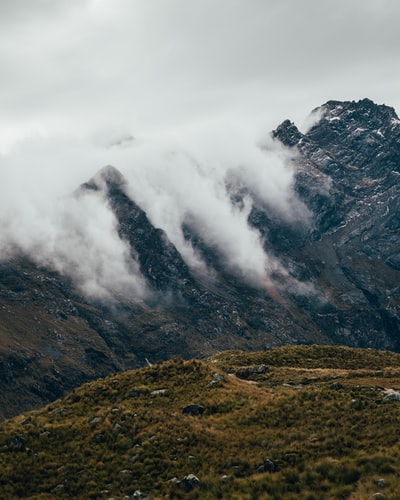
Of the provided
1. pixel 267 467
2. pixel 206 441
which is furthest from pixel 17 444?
pixel 267 467

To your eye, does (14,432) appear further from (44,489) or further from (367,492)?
(367,492)

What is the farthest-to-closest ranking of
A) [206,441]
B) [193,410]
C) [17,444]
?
1. [193,410]
2. [17,444]
3. [206,441]

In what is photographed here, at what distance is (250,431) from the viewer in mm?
54750

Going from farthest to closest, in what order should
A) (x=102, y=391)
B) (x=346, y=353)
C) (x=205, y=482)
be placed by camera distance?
1. (x=346, y=353)
2. (x=102, y=391)
3. (x=205, y=482)

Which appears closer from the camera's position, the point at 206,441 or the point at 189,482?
the point at 189,482

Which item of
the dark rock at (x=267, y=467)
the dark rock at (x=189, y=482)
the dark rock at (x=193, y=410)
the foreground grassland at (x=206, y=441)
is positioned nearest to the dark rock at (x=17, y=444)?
the foreground grassland at (x=206, y=441)

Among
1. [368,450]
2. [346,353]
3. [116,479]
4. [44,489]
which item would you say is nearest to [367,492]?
[368,450]

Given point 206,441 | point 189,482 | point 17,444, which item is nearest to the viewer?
point 189,482

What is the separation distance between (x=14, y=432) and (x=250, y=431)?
75.9 feet

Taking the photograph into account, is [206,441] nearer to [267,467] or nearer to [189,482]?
[189,482]

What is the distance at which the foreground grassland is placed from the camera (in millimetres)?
44594

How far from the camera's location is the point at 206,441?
174ft

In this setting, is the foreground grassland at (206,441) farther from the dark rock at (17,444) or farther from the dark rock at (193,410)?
the dark rock at (193,410)

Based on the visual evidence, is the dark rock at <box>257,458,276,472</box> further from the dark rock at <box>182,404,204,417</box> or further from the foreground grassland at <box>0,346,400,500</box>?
the dark rock at <box>182,404,204,417</box>
